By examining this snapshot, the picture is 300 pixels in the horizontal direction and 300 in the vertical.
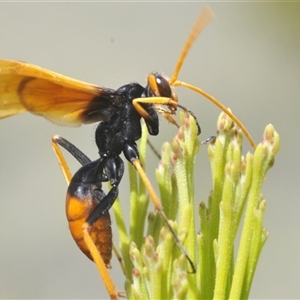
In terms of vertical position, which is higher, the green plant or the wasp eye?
the wasp eye

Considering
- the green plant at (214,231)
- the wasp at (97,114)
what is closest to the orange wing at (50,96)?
the wasp at (97,114)

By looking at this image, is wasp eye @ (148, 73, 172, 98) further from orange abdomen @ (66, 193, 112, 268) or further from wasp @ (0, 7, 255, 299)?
orange abdomen @ (66, 193, 112, 268)

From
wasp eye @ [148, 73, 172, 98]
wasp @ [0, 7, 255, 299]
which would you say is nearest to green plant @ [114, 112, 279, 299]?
wasp @ [0, 7, 255, 299]

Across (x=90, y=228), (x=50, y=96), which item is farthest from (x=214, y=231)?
(x=50, y=96)

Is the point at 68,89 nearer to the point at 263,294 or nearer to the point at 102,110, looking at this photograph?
the point at 102,110

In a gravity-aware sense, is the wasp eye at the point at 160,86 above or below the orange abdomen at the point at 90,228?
above

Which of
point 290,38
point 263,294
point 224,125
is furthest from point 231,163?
point 290,38

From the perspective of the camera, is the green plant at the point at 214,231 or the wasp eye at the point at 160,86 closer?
the green plant at the point at 214,231

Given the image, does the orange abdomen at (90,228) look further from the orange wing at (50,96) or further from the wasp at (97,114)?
the orange wing at (50,96)
